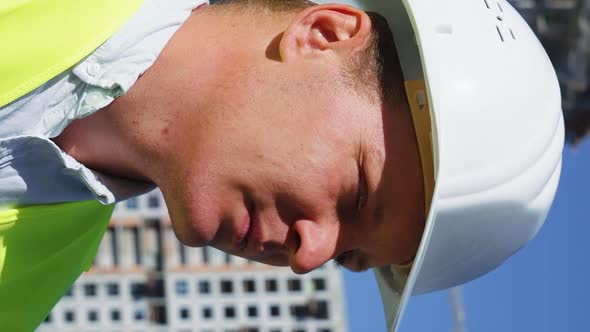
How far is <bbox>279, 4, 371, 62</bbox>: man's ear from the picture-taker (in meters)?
1.25

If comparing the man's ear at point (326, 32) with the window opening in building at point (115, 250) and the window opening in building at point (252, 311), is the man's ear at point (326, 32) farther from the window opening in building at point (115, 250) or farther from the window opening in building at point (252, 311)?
the window opening in building at point (252, 311)

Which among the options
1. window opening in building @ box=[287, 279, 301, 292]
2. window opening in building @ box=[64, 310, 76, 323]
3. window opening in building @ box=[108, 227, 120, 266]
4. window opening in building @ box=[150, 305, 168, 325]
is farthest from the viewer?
window opening in building @ box=[287, 279, 301, 292]

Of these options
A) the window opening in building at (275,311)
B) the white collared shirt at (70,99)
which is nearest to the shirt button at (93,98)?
the white collared shirt at (70,99)

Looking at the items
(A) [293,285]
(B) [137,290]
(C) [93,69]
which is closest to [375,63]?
(C) [93,69]

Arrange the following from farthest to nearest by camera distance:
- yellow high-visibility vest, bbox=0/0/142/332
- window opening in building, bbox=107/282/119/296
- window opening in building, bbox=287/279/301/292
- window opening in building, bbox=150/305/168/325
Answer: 1. window opening in building, bbox=287/279/301/292
2. window opening in building, bbox=150/305/168/325
3. window opening in building, bbox=107/282/119/296
4. yellow high-visibility vest, bbox=0/0/142/332

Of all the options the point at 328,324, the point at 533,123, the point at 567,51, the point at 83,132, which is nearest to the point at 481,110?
the point at 533,123

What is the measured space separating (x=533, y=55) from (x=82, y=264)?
0.78 meters

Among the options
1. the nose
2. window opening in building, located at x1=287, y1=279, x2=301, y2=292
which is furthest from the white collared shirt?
window opening in building, located at x1=287, y1=279, x2=301, y2=292

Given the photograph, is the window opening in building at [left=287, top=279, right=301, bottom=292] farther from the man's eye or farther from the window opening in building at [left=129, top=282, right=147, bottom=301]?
the man's eye

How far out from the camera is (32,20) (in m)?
1.20

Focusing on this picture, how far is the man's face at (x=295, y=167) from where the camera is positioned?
1218 millimetres

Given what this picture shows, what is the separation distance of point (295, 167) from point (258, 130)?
0.07 m

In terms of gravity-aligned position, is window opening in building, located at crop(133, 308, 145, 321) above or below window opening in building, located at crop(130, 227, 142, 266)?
below

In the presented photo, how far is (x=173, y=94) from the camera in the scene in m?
1.24
